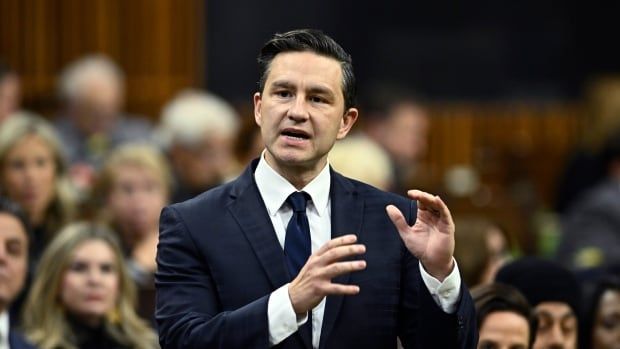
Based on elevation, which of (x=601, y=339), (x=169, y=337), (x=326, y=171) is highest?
(x=326, y=171)

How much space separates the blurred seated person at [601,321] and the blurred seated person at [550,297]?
1.34ft

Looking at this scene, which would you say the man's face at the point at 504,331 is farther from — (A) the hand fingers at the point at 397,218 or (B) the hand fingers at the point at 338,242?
(B) the hand fingers at the point at 338,242

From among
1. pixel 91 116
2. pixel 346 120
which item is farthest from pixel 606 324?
pixel 91 116

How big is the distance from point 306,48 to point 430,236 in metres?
0.55

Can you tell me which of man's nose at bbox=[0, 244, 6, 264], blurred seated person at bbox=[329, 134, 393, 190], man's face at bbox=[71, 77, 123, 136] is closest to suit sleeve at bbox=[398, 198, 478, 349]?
man's nose at bbox=[0, 244, 6, 264]

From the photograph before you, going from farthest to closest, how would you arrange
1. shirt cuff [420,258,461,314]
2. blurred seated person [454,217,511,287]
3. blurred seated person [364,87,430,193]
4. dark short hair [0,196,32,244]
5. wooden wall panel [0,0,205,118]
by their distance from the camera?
wooden wall panel [0,0,205,118], blurred seated person [364,87,430,193], blurred seated person [454,217,511,287], dark short hair [0,196,32,244], shirt cuff [420,258,461,314]

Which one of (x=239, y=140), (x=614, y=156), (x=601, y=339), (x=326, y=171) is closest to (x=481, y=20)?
(x=614, y=156)

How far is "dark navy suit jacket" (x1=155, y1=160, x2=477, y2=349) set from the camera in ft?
11.9

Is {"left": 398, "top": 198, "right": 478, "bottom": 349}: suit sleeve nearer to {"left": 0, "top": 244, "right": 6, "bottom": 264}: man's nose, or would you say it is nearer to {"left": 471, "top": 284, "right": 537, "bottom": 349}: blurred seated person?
{"left": 471, "top": 284, "right": 537, "bottom": 349}: blurred seated person

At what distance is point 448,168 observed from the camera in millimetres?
13297

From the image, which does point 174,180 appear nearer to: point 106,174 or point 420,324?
point 106,174

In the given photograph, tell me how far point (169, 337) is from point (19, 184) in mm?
3534

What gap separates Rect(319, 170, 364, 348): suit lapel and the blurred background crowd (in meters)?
1.44

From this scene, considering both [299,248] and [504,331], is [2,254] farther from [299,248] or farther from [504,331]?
[299,248]
